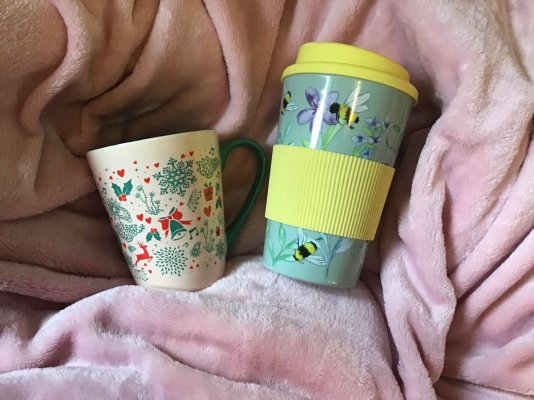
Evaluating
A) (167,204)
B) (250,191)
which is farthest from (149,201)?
(250,191)

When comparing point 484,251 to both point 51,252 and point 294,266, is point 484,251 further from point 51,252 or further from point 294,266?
point 51,252

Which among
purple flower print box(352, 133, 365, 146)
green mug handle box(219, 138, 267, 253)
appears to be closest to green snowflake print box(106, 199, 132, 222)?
green mug handle box(219, 138, 267, 253)

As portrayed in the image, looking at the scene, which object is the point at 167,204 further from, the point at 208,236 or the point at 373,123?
the point at 373,123

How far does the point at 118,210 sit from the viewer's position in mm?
632

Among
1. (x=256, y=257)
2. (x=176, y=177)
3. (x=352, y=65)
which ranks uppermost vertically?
(x=352, y=65)

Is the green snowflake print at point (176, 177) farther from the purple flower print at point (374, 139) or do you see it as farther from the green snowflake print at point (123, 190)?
the purple flower print at point (374, 139)

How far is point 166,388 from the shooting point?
0.55 meters

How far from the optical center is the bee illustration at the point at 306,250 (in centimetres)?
63

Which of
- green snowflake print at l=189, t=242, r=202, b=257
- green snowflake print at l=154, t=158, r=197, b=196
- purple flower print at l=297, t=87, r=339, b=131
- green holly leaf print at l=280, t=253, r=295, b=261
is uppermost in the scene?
purple flower print at l=297, t=87, r=339, b=131

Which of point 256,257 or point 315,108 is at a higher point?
point 315,108

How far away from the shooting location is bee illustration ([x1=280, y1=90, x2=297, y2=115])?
0.62 m

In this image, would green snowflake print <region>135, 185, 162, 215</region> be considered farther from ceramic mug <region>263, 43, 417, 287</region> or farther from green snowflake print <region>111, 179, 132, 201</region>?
ceramic mug <region>263, 43, 417, 287</region>

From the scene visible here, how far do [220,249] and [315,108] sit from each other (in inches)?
7.1

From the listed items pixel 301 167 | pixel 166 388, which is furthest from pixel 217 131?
pixel 166 388
